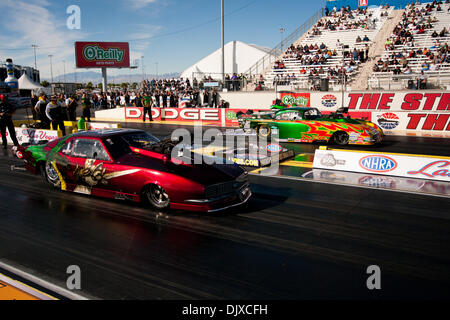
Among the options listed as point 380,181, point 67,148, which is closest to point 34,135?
point 67,148

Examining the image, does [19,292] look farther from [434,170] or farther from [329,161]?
[434,170]

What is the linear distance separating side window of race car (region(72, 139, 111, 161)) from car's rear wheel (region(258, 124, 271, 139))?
8.20 meters

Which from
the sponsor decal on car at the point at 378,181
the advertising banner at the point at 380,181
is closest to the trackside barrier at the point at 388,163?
the advertising banner at the point at 380,181

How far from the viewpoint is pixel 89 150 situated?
7016 mm

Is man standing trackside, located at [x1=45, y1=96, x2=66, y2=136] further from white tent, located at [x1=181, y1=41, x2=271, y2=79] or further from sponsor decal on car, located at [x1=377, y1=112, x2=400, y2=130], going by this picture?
white tent, located at [x1=181, y1=41, x2=271, y2=79]

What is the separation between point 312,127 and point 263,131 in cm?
189

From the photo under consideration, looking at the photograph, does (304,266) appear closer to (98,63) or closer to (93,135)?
(93,135)

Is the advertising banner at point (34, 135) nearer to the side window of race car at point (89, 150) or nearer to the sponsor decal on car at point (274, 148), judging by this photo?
the side window of race car at point (89, 150)

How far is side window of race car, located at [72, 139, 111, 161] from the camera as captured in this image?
6.83m

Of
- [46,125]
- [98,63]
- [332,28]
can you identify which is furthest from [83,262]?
[98,63]

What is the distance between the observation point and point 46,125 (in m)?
14.7

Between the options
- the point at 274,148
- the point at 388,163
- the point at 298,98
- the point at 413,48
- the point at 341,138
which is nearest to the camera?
the point at 388,163

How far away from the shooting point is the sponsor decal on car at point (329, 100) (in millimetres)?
24078

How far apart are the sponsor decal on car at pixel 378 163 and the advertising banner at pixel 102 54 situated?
36.4 meters
